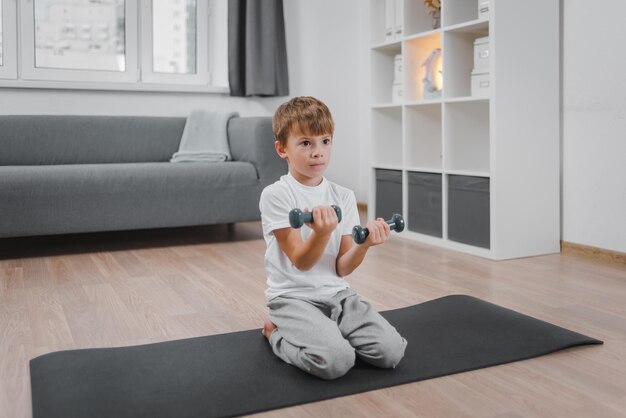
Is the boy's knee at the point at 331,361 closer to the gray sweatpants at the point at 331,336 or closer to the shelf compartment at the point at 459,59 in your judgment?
the gray sweatpants at the point at 331,336

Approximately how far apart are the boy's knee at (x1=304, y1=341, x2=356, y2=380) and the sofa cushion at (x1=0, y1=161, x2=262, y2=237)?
1978 millimetres

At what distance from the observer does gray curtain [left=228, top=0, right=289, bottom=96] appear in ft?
13.9

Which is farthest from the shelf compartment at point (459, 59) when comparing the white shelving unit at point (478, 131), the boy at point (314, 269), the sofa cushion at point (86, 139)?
the boy at point (314, 269)

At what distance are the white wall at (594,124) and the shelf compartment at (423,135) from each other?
694mm

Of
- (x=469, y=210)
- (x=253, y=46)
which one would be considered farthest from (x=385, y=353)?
(x=253, y=46)

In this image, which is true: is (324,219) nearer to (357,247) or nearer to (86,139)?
(357,247)

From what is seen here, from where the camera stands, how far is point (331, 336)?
149cm

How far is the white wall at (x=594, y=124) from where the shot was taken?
276cm

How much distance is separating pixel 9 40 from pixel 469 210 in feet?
9.03

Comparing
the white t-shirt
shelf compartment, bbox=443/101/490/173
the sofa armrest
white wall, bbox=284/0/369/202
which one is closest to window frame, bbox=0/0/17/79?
the sofa armrest

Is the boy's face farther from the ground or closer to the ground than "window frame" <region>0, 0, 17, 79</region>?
closer to the ground

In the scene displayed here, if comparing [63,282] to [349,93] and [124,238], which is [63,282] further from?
[349,93]

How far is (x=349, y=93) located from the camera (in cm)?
466

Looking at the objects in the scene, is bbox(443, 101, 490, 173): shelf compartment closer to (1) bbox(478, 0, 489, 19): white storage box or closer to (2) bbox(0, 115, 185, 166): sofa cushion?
(1) bbox(478, 0, 489, 19): white storage box
